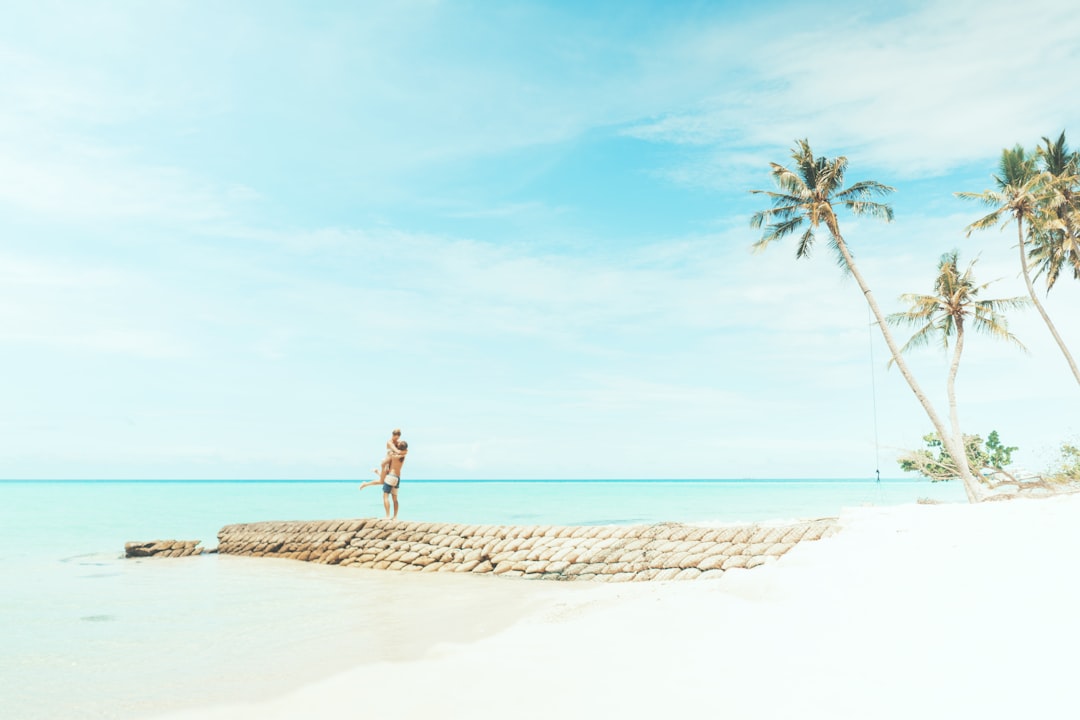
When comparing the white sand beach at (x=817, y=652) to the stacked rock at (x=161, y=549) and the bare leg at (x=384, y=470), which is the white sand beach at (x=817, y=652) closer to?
the bare leg at (x=384, y=470)

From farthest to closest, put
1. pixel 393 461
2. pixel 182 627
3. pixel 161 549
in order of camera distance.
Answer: pixel 161 549 → pixel 393 461 → pixel 182 627

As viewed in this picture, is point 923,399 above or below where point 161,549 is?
above

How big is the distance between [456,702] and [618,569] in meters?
6.94

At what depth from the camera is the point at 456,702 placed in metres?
3.79

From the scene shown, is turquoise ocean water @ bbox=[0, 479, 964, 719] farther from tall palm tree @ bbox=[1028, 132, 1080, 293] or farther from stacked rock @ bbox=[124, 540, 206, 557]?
tall palm tree @ bbox=[1028, 132, 1080, 293]

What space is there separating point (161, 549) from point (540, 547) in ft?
33.5

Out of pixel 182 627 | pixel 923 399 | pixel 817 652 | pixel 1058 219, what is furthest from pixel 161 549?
pixel 1058 219

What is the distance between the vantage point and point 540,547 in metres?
11.7

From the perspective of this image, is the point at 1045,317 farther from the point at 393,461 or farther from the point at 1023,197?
the point at 393,461

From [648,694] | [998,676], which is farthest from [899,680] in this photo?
[648,694]

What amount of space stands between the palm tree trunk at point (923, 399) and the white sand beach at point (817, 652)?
38.8ft

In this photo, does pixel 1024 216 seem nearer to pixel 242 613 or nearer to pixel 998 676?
pixel 998 676

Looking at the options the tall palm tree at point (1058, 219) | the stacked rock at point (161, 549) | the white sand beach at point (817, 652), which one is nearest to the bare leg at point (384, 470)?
the stacked rock at point (161, 549)

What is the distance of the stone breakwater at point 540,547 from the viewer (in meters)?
9.77
